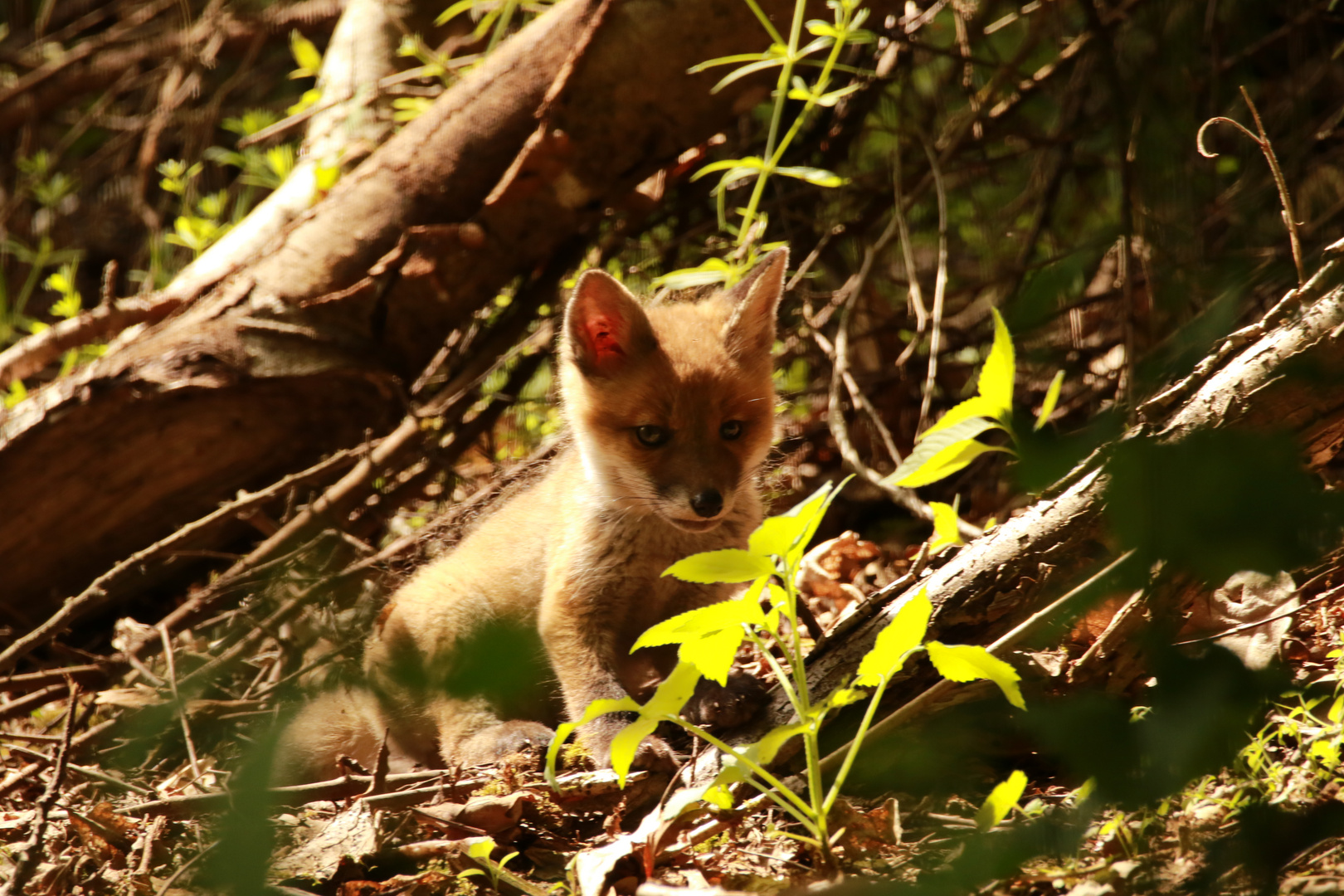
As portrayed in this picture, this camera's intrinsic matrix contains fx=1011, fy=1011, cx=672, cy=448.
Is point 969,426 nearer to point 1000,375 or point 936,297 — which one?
point 1000,375

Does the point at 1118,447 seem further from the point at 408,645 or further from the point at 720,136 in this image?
the point at 720,136

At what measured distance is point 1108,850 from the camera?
1.77 m

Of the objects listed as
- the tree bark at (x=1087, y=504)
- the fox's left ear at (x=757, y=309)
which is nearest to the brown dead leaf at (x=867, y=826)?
the tree bark at (x=1087, y=504)

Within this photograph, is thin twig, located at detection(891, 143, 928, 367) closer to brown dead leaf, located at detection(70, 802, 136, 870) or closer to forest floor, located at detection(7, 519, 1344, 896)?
forest floor, located at detection(7, 519, 1344, 896)

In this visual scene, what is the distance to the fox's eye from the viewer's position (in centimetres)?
314

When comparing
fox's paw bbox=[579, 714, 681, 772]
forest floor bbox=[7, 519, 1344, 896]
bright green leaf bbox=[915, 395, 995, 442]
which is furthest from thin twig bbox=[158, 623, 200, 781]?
bright green leaf bbox=[915, 395, 995, 442]

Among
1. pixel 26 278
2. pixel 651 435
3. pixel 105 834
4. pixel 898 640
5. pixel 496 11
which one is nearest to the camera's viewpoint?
pixel 898 640

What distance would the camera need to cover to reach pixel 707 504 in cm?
290

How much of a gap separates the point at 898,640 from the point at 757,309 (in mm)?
1627

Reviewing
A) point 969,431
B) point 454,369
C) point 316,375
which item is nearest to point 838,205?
point 454,369

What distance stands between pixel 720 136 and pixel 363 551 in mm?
2218

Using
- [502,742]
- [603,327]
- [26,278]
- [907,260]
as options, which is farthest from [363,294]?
[26,278]

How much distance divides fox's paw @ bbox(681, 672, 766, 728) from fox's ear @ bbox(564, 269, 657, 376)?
1082 millimetres

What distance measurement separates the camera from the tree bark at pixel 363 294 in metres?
3.79
